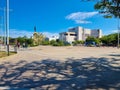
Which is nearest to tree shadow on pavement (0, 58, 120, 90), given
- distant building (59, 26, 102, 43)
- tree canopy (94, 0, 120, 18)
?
tree canopy (94, 0, 120, 18)

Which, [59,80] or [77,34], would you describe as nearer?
[59,80]

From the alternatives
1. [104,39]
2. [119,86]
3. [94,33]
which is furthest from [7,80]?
[94,33]

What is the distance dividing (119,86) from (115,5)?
341 centimetres

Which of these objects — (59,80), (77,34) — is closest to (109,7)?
(59,80)

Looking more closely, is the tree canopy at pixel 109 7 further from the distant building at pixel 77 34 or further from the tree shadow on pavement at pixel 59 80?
the distant building at pixel 77 34

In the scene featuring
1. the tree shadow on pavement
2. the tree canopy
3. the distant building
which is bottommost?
the tree shadow on pavement

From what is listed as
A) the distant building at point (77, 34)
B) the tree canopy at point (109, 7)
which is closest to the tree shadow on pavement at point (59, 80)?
the tree canopy at point (109, 7)

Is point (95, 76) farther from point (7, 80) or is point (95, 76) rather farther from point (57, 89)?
point (7, 80)

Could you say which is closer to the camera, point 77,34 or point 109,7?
point 109,7

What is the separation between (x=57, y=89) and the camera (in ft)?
31.2

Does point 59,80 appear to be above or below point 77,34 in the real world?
below

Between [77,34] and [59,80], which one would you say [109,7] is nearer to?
[59,80]

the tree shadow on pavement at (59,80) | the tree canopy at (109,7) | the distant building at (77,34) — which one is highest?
the distant building at (77,34)

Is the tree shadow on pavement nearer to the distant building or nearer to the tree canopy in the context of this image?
the tree canopy
